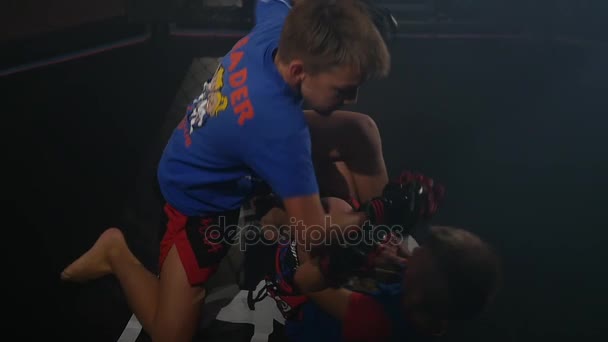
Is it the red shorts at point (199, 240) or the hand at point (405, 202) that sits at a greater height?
the hand at point (405, 202)

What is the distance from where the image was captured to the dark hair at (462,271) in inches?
44.6

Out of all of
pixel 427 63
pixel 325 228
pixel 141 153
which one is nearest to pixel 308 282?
pixel 325 228

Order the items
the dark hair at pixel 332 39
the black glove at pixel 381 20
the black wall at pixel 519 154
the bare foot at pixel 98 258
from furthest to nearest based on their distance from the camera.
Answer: the black wall at pixel 519 154, the bare foot at pixel 98 258, the black glove at pixel 381 20, the dark hair at pixel 332 39

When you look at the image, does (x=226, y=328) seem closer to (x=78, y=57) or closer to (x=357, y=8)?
(x=357, y=8)

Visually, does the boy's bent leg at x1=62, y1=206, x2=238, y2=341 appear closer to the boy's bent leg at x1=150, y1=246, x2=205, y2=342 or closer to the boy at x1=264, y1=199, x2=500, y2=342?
the boy's bent leg at x1=150, y1=246, x2=205, y2=342

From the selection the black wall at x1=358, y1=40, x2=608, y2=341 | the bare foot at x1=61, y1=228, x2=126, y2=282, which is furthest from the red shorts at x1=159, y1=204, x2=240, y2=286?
the black wall at x1=358, y1=40, x2=608, y2=341

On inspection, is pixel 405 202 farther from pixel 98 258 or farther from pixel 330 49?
pixel 98 258

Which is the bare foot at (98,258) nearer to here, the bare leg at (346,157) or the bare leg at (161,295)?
the bare leg at (161,295)

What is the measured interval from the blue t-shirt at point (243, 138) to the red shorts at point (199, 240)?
1.3 inches

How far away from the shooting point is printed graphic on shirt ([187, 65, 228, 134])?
1.20m

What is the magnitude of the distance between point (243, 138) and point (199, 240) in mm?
408

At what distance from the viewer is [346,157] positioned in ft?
5.30

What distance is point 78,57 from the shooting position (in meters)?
2.66

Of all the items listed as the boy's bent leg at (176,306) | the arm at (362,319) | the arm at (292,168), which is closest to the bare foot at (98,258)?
the boy's bent leg at (176,306)
